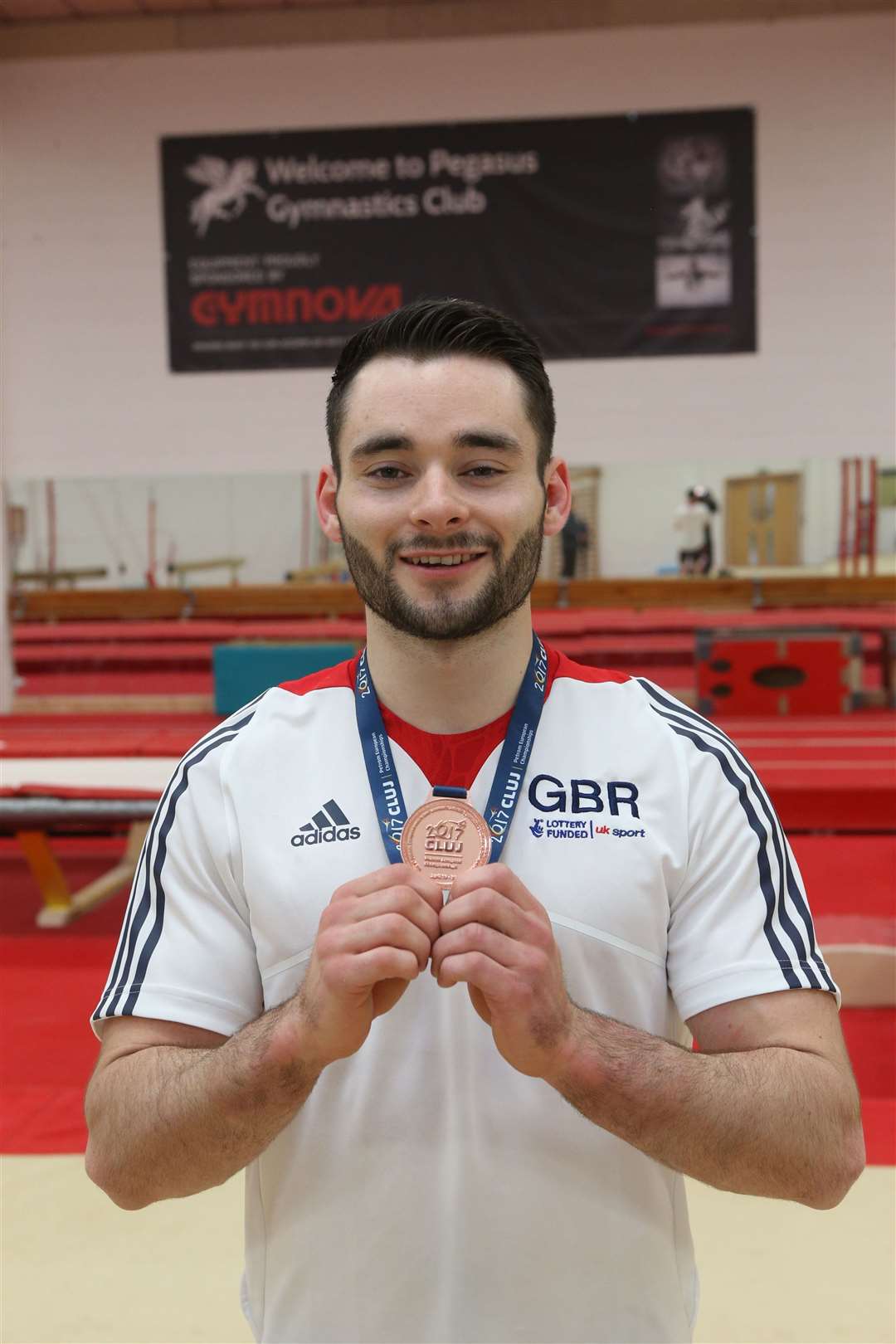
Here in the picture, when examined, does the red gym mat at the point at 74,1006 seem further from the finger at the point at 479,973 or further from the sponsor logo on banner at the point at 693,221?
the sponsor logo on banner at the point at 693,221

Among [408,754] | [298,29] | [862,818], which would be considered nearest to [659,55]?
[298,29]

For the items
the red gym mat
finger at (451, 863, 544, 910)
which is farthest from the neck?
the red gym mat

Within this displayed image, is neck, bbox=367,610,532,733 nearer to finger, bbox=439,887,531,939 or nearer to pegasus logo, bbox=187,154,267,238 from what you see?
finger, bbox=439,887,531,939

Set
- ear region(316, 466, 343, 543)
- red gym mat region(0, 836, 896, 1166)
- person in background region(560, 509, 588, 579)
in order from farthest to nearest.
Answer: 1. person in background region(560, 509, 588, 579)
2. red gym mat region(0, 836, 896, 1166)
3. ear region(316, 466, 343, 543)

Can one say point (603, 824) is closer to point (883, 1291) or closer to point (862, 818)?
point (883, 1291)

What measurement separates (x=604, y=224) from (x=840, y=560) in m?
3.06

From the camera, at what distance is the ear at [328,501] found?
1565 millimetres

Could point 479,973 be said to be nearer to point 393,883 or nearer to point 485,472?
point 393,883

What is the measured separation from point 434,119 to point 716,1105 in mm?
8293

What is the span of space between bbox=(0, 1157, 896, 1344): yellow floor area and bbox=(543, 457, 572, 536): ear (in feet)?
5.85

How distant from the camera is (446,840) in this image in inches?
51.8

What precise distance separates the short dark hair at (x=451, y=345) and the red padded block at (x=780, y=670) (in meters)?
6.37

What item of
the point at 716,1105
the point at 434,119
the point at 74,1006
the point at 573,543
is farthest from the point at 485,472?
the point at 434,119

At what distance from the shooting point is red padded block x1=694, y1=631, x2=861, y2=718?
759 cm
